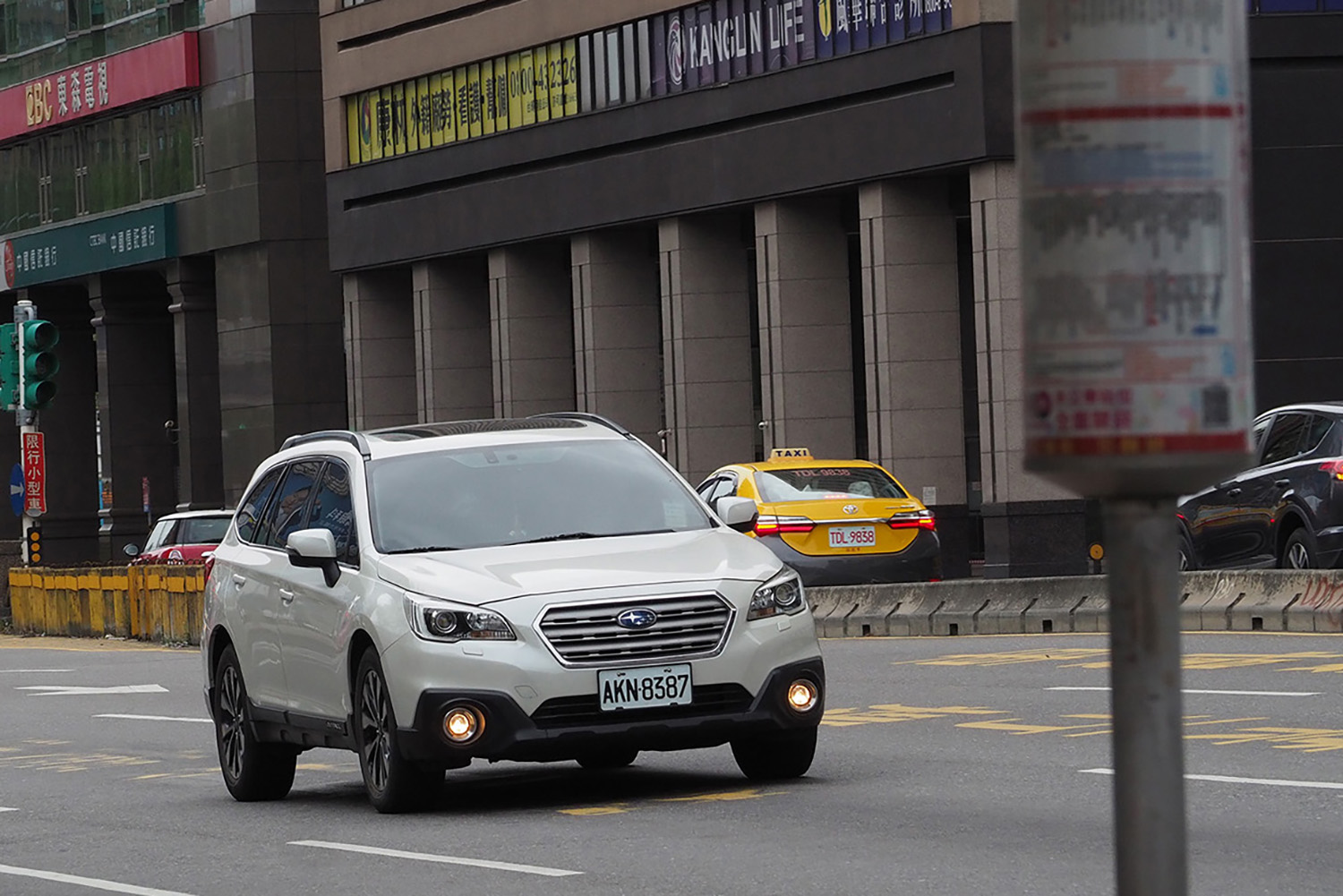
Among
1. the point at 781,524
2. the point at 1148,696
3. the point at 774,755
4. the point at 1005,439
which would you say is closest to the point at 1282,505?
the point at 781,524

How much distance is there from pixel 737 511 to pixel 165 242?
56.1 m

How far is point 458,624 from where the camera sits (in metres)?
11.7

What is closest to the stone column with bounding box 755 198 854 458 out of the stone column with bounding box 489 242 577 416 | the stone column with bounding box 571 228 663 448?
the stone column with bounding box 571 228 663 448

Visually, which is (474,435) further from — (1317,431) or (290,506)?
(1317,431)

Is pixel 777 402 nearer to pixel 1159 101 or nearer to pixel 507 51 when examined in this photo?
pixel 507 51

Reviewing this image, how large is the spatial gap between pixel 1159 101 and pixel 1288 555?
19.6 meters

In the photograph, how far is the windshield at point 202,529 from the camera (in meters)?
38.1

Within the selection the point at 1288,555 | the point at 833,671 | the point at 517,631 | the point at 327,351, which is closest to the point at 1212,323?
the point at 517,631

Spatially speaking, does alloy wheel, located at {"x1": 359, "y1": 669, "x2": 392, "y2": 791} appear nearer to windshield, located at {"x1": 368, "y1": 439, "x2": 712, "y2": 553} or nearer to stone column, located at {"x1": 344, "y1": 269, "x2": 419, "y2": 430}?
windshield, located at {"x1": 368, "y1": 439, "x2": 712, "y2": 553}

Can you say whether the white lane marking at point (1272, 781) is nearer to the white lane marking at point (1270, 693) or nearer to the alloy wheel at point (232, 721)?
the white lane marking at point (1270, 693)

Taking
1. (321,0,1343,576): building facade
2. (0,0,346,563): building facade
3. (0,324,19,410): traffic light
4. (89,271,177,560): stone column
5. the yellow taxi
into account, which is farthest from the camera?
(89,271,177,560): stone column

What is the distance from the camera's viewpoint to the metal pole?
124 inches

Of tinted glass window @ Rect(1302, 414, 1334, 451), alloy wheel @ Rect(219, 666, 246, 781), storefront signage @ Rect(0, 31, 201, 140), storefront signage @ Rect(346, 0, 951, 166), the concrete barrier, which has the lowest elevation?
the concrete barrier

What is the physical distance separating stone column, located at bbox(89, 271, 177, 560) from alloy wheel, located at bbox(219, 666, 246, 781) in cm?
5841
